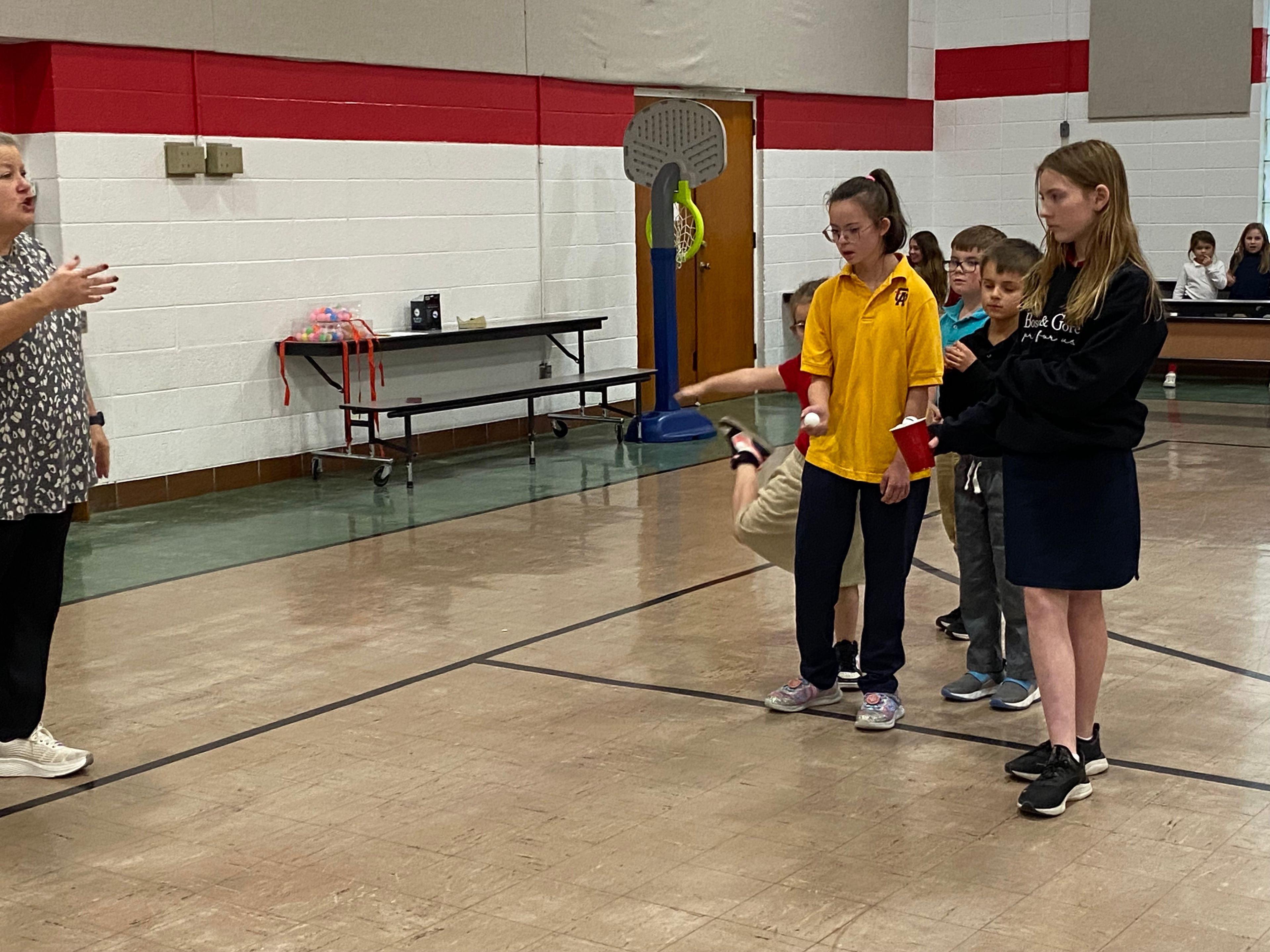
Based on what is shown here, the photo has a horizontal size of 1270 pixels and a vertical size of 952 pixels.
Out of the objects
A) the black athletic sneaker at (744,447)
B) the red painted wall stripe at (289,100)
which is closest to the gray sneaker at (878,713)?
the black athletic sneaker at (744,447)

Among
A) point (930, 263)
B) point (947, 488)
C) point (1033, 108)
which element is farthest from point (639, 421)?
point (1033, 108)

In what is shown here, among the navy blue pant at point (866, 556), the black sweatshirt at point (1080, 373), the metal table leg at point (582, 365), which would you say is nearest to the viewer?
the black sweatshirt at point (1080, 373)

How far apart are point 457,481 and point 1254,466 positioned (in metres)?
4.32

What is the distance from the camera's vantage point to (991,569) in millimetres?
4449

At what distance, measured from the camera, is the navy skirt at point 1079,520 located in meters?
3.48

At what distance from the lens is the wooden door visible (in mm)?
11594

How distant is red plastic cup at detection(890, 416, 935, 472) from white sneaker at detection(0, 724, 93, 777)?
221 centimetres

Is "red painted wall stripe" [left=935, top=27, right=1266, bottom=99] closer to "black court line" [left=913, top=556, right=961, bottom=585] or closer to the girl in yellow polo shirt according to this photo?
"black court line" [left=913, top=556, right=961, bottom=585]

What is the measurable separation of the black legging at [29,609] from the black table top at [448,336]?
15.4 feet

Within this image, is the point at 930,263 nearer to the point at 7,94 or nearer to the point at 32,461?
the point at 32,461

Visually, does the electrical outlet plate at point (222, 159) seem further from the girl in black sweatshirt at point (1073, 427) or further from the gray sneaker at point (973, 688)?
the girl in black sweatshirt at point (1073, 427)

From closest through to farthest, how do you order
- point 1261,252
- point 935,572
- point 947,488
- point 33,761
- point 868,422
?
1. point 33,761
2. point 868,422
3. point 947,488
4. point 935,572
5. point 1261,252

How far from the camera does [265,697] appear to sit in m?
4.55

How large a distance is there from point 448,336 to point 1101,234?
5984mm
